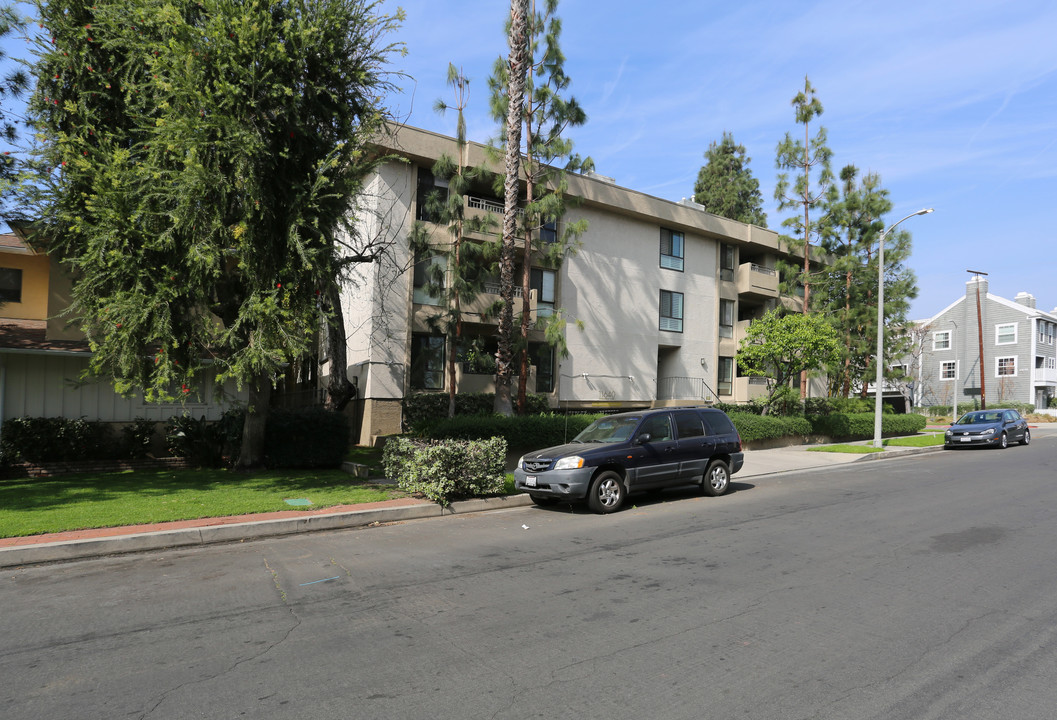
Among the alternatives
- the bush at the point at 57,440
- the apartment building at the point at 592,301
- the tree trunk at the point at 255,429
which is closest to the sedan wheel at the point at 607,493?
the tree trunk at the point at 255,429

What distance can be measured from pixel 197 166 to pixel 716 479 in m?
10.7

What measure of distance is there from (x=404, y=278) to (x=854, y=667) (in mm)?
18919

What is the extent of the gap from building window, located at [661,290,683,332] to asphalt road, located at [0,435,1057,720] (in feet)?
66.7

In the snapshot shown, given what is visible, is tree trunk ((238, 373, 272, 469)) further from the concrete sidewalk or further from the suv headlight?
the suv headlight

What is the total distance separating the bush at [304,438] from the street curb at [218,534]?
5461 mm

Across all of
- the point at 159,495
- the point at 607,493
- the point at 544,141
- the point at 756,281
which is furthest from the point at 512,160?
the point at 756,281

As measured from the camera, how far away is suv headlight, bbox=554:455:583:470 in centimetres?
1060

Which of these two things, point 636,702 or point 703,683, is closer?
point 636,702

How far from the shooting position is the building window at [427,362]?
71.7ft

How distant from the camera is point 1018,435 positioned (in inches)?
979

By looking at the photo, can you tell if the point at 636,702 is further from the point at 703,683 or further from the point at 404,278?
the point at 404,278

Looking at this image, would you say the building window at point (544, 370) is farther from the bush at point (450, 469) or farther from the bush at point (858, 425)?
the bush at point (450, 469)

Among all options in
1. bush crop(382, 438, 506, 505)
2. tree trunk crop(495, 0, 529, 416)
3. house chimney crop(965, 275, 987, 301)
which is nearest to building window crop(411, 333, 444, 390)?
tree trunk crop(495, 0, 529, 416)

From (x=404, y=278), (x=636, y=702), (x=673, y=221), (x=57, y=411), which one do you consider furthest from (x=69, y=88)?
(x=673, y=221)
